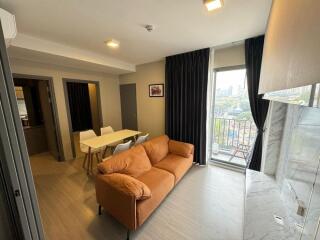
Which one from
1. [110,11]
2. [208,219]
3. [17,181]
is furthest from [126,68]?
[208,219]

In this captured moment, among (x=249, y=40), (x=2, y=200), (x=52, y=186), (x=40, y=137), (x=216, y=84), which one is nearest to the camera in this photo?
(x=2, y=200)

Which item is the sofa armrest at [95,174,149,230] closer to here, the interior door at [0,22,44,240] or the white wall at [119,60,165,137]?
the interior door at [0,22,44,240]

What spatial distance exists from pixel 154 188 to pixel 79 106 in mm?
5871

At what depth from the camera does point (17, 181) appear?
90cm

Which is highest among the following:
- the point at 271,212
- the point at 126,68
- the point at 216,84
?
the point at 126,68

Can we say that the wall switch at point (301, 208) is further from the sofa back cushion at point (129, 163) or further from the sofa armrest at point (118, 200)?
the sofa back cushion at point (129, 163)

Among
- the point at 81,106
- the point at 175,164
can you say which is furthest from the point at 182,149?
the point at 81,106

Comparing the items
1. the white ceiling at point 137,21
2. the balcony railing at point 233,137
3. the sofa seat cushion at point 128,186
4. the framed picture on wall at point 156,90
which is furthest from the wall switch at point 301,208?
the framed picture on wall at point 156,90

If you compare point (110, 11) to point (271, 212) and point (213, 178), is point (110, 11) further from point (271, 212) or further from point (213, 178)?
point (213, 178)

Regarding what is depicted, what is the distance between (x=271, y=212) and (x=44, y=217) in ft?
8.86

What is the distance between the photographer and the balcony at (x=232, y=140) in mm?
3248

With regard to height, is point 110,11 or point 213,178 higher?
point 110,11

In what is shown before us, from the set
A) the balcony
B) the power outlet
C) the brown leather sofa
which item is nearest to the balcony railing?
the balcony

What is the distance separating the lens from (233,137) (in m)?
3.50
